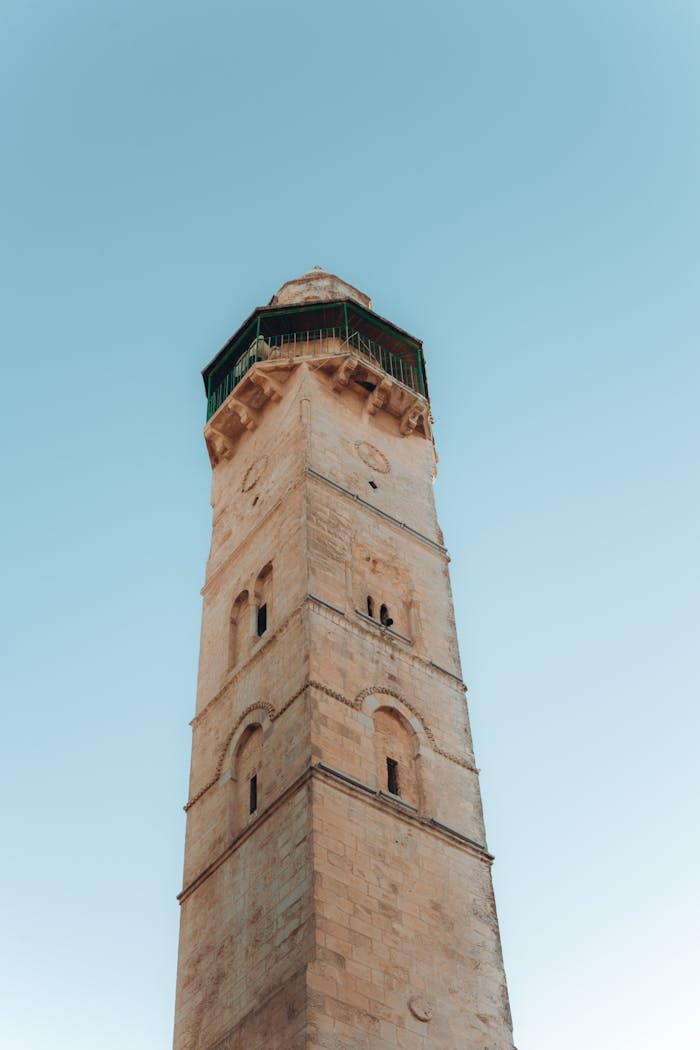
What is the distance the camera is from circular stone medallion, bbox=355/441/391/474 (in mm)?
24844

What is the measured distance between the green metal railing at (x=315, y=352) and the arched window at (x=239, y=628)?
5940 millimetres

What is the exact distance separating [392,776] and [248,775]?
2.36 metres

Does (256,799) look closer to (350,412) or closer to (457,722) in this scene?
(457,722)

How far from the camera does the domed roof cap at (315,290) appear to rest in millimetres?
29797

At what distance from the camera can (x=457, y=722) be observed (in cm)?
2102

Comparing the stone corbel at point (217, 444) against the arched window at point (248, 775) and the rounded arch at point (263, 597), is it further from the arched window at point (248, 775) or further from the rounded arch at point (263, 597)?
the arched window at point (248, 775)

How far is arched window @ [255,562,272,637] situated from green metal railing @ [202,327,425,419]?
18.9ft

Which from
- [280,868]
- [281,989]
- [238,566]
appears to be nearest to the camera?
[281,989]

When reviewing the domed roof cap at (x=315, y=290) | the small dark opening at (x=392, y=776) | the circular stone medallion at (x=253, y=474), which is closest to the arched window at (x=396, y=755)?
the small dark opening at (x=392, y=776)

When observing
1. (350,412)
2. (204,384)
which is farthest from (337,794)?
(204,384)

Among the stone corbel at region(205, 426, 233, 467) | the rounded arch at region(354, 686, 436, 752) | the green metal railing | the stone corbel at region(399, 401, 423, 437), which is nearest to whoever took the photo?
the rounded arch at region(354, 686, 436, 752)

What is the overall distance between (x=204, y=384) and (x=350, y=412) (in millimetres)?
4941

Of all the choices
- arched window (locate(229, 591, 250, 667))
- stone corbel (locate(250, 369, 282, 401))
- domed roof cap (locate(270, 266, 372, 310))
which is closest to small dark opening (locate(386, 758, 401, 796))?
arched window (locate(229, 591, 250, 667))

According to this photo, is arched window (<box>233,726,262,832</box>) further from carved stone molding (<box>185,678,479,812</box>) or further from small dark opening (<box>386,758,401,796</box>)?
small dark opening (<box>386,758,401,796</box>)
